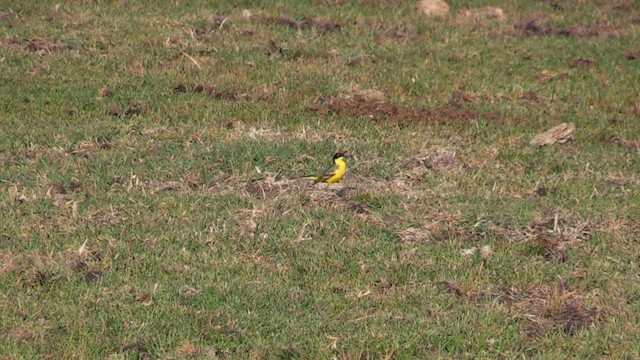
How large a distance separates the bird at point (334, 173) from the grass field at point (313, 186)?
12 cm

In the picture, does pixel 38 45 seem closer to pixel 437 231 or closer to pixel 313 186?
pixel 313 186

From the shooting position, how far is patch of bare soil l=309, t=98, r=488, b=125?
1731 centimetres

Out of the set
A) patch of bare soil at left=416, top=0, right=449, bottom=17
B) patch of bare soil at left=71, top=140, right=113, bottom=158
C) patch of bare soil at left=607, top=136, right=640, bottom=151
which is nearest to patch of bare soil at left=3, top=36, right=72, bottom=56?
patch of bare soil at left=71, top=140, right=113, bottom=158

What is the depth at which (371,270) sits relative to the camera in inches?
418

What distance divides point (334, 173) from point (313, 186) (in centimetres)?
28

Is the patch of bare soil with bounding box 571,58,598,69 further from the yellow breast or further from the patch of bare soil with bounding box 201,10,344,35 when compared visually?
the yellow breast

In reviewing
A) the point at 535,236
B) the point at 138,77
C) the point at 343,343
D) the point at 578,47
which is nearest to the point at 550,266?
the point at 535,236

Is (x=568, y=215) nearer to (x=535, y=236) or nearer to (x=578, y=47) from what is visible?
(x=535, y=236)

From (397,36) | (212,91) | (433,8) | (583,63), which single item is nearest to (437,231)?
(212,91)

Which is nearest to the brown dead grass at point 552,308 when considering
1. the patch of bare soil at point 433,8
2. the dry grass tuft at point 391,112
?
the dry grass tuft at point 391,112

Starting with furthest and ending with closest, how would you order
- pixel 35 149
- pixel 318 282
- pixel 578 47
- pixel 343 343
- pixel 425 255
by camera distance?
pixel 578 47, pixel 35 149, pixel 425 255, pixel 318 282, pixel 343 343

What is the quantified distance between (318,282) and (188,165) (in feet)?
13.0

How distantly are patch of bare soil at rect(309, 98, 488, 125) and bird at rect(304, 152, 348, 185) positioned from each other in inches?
135

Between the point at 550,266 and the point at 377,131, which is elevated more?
the point at 550,266
